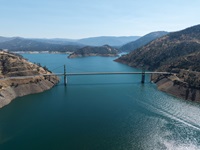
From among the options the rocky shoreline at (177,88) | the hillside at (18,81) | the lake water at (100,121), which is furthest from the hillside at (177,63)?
the hillside at (18,81)

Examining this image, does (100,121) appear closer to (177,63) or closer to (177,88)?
(177,88)

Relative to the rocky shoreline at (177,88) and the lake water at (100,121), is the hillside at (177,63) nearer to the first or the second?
the rocky shoreline at (177,88)

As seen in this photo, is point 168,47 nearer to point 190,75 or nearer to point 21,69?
point 190,75

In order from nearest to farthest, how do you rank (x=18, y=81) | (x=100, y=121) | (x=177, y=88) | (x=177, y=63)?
(x=100, y=121) → (x=177, y=88) → (x=18, y=81) → (x=177, y=63)

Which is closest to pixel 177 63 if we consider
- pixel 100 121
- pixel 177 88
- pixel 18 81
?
pixel 177 88

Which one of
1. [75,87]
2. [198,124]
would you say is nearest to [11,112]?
[75,87]
